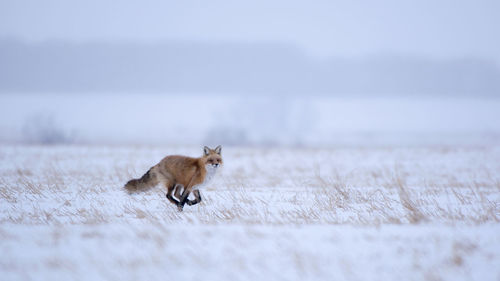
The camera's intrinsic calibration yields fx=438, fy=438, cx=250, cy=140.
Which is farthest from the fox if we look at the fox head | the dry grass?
→ the dry grass

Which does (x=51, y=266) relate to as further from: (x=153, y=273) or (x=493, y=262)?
(x=493, y=262)

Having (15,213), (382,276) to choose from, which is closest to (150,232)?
(382,276)

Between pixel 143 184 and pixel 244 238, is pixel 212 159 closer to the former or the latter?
pixel 143 184

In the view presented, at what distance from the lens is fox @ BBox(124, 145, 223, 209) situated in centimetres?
743

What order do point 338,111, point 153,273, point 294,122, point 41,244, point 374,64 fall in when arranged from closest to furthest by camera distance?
point 153,273 → point 41,244 → point 294,122 → point 338,111 → point 374,64

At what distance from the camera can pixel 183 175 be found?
7.54 m

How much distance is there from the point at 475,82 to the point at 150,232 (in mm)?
115980

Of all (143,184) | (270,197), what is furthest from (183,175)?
(270,197)

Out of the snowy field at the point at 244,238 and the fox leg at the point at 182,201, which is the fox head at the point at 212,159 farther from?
the snowy field at the point at 244,238

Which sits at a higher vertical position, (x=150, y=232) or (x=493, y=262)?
(x=150, y=232)

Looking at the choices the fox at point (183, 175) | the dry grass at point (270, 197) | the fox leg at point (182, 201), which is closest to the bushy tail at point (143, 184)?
the fox at point (183, 175)

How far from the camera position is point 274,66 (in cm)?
19725

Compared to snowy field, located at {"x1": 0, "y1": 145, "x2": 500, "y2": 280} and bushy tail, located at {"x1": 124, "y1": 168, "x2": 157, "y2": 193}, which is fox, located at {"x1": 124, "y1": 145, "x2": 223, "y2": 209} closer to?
bushy tail, located at {"x1": 124, "y1": 168, "x2": 157, "y2": 193}

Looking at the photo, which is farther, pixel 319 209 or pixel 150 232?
pixel 319 209
